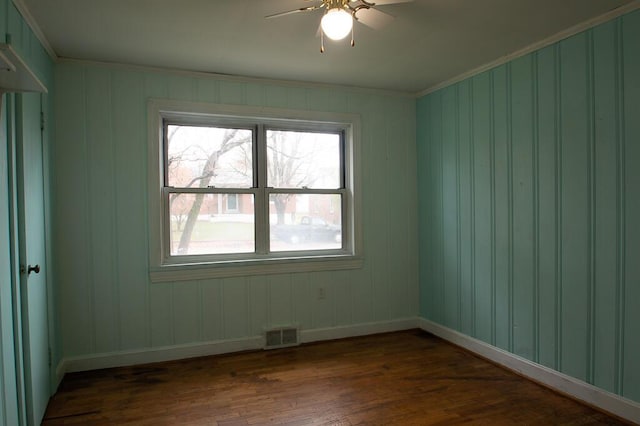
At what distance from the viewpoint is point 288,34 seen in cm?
268

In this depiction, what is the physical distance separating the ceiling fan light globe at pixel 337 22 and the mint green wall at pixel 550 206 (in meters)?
1.72

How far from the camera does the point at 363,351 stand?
3.54 metres

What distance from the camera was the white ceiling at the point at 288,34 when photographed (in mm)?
2314

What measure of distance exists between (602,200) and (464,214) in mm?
1211

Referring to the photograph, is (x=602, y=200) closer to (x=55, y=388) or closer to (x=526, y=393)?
(x=526, y=393)

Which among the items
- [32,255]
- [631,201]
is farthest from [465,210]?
[32,255]

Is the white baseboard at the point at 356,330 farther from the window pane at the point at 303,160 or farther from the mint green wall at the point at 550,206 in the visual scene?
the window pane at the point at 303,160

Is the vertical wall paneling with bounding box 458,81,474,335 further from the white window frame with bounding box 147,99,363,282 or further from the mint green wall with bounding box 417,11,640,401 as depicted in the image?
the white window frame with bounding box 147,99,363,282

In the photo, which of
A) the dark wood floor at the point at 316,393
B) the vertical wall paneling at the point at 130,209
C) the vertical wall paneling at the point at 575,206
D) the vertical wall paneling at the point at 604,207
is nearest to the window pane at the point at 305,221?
the dark wood floor at the point at 316,393

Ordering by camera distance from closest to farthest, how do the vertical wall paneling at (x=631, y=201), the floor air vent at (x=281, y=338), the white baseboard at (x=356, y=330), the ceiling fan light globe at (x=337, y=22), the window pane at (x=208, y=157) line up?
1. the ceiling fan light globe at (x=337, y=22)
2. the vertical wall paneling at (x=631, y=201)
3. the window pane at (x=208, y=157)
4. the floor air vent at (x=281, y=338)
5. the white baseboard at (x=356, y=330)

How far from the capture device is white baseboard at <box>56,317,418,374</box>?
123 inches

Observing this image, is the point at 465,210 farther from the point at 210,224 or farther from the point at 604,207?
the point at 210,224

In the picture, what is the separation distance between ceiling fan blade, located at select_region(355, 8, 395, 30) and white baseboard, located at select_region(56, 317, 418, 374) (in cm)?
271

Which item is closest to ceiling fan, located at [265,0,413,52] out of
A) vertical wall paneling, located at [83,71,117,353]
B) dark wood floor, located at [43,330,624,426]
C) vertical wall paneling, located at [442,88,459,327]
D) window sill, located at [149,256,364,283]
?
vertical wall paneling, located at [442,88,459,327]
